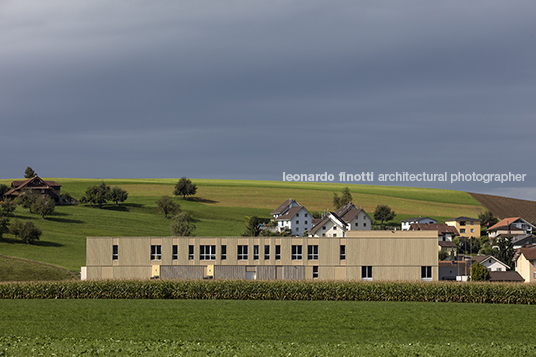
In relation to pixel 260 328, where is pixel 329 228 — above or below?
above

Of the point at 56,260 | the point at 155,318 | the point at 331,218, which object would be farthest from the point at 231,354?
the point at 331,218

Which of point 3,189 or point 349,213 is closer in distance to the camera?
point 349,213

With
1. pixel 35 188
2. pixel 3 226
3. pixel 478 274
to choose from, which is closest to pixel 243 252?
pixel 478 274

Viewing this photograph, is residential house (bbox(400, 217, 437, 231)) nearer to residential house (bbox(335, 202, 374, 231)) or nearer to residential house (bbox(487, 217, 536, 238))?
residential house (bbox(487, 217, 536, 238))

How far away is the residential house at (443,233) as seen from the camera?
131875 millimetres

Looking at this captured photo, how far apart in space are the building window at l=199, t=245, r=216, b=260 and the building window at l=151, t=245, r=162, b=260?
17.2ft

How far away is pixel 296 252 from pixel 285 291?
16.1 meters

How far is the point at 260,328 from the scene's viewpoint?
3747cm

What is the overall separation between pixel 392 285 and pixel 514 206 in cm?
15111

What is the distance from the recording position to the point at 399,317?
1684 inches

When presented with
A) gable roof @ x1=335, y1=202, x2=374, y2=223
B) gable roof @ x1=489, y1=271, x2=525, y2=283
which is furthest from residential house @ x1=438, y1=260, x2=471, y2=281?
gable roof @ x1=335, y1=202, x2=374, y2=223

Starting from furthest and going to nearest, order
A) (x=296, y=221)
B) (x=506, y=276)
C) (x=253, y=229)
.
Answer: (x=296, y=221) → (x=253, y=229) → (x=506, y=276)

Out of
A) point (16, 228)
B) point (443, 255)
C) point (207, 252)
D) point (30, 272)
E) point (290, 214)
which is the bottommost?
point (443, 255)

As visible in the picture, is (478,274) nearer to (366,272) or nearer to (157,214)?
(366,272)
